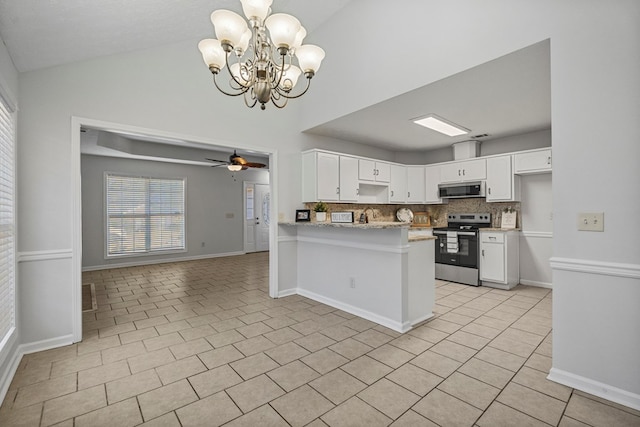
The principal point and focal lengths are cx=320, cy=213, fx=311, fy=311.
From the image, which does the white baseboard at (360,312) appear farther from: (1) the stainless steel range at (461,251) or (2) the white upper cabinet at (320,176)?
(1) the stainless steel range at (461,251)

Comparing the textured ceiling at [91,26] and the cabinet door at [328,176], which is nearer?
the textured ceiling at [91,26]

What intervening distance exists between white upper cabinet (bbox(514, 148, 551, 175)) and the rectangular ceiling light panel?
91 centimetres

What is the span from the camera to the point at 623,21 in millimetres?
1843

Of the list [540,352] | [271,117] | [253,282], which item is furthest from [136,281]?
[540,352]

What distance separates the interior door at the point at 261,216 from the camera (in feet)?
29.3

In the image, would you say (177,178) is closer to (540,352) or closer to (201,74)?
(201,74)

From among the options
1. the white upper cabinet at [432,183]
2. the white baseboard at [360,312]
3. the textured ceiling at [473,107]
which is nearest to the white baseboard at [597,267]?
the white baseboard at [360,312]

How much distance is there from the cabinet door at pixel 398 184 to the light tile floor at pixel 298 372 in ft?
7.39

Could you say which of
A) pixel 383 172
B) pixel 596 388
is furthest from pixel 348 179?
pixel 596 388

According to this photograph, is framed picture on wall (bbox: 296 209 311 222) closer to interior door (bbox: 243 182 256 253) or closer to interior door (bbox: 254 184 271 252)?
interior door (bbox: 243 182 256 253)

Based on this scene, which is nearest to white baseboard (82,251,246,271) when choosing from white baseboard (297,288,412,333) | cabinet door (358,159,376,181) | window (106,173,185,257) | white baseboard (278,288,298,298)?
window (106,173,185,257)

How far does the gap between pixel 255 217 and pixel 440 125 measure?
5.93 meters

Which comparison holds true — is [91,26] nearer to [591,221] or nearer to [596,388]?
[591,221]

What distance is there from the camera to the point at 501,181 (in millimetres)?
4816
